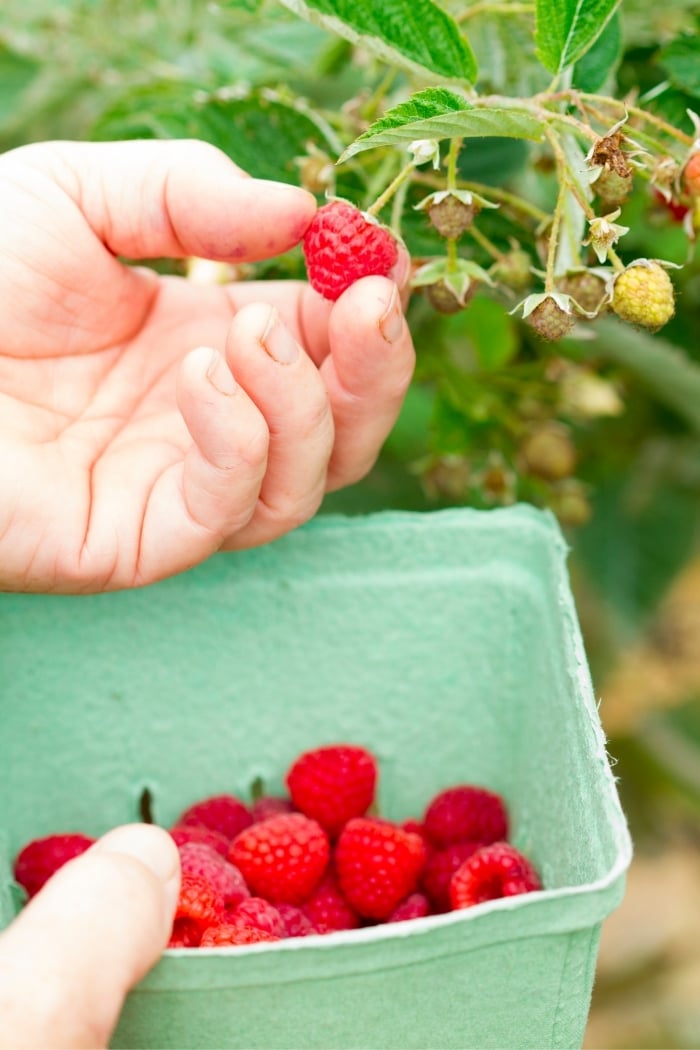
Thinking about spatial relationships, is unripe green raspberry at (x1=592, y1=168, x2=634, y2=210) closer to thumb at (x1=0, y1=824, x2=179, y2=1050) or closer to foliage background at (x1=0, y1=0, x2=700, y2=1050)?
foliage background at (x1=0, y1=0, x2=700, y2=1050)

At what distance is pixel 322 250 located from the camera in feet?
1.86

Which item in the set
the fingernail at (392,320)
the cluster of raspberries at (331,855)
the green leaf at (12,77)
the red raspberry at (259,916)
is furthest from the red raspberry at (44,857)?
the green leaf at (12,77)

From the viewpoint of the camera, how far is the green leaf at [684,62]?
2.06ft

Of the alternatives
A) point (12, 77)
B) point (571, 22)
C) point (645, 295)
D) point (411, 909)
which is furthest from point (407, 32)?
point (12, 77)

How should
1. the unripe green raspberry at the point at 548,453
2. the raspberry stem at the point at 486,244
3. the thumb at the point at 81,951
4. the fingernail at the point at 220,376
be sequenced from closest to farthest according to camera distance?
the thumb at the point at 81,951 → the fingernail at the point at 220,376 → the raspberry stem at the point at 486,244 → the unripe green raspberry at the point at 548,453

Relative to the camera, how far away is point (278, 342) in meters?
0.55

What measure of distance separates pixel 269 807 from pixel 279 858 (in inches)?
2.7

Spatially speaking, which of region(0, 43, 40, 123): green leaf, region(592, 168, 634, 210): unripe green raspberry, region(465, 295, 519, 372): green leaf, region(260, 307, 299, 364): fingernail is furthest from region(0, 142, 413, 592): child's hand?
region(0, 43, 40, 123): green leaf

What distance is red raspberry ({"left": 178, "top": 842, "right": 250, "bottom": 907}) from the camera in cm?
60

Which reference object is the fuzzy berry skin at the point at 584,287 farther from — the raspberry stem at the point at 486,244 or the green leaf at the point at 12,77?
the green leaf at the point at 12,77

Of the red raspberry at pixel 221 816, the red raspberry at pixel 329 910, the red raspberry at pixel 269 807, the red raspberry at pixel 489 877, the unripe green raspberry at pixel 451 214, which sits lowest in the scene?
the red raspberry at pixel 329 910

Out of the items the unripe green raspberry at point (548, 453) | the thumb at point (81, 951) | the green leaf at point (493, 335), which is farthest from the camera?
the green leaf at point (493, 335)

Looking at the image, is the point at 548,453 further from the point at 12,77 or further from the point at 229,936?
the point at 12,77

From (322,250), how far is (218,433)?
11 centimetres
